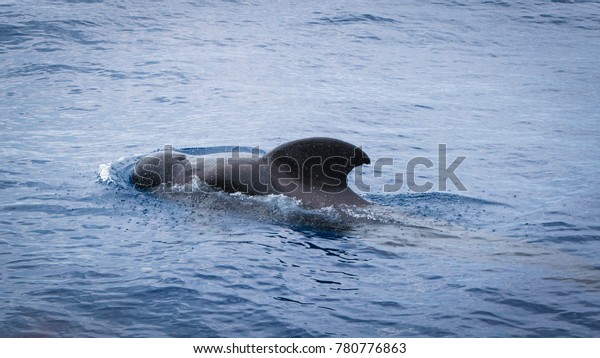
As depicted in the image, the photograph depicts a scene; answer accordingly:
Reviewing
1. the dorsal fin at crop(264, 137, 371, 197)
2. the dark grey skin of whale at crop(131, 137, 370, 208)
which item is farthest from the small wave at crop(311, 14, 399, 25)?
the dorsal fin at crop(264, 137, 371, 197)

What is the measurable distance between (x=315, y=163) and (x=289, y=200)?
0.65m

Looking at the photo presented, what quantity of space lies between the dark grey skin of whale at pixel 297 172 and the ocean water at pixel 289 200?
0.73 feet

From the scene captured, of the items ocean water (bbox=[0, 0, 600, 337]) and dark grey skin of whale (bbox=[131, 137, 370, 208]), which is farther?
dark grey skin of whale (bbox=[131, 137, 370, 208])

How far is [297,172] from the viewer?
10.7m

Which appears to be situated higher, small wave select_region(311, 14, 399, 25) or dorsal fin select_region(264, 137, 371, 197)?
small wave select_region(311, 14, 399, 25)

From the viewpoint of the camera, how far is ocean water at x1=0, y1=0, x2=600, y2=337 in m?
8.08

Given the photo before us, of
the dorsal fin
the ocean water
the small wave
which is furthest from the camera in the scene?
the small wave

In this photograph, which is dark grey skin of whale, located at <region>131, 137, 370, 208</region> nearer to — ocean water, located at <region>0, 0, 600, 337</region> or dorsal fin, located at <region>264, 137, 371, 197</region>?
dorsal fin, located at <region>264, 137, 371, 197</region>

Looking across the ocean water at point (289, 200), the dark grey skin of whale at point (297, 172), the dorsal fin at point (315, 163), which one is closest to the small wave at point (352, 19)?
the ocean water at point (289, 200)

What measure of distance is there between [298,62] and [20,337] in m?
18.2

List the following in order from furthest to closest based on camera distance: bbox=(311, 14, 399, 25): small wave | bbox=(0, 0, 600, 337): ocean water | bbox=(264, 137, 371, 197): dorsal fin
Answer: bbox=(311, 14, 399, 25): small wave < bbox=(264, 137, 371, 197): dorsal fin < bbox=(0, 0, 600, 337): ocean water

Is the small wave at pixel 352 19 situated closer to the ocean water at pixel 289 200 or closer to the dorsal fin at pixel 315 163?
the ocean water at pixel 289 200

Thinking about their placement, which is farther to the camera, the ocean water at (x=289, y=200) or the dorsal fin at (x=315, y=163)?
the dorsal fin at (x=315, y=163)

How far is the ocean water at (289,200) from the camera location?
808cm
